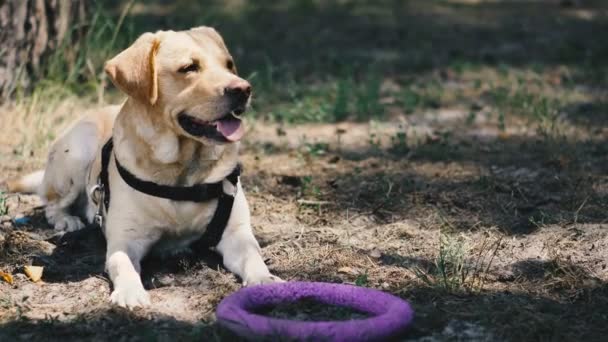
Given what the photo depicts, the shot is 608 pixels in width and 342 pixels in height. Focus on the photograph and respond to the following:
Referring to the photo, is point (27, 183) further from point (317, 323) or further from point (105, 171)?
point (317, 323)

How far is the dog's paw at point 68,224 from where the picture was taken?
513cm

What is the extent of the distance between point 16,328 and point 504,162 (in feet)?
11.8

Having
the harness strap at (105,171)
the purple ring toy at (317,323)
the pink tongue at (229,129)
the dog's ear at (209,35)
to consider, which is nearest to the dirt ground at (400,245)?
the purple ring toy at (317,323)

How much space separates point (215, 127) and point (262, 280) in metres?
0.77

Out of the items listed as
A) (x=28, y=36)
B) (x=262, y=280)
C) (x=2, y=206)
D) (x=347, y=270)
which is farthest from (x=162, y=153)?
(x=28, y=36)

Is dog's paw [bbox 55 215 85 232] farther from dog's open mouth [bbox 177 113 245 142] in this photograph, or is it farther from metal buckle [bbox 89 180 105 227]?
dog's open mouth [bbox 177 113 245 142]

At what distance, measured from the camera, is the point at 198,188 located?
14.5 feet

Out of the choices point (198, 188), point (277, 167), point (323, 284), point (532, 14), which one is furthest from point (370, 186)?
point (532, 14)

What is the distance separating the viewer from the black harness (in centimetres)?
440

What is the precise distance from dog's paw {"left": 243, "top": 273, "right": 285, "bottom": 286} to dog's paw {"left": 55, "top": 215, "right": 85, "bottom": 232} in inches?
56.2

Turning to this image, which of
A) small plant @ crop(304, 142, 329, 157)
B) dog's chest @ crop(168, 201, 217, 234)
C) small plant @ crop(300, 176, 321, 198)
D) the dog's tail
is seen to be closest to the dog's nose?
dog's chest @ crop(168, 201, 217, 234)

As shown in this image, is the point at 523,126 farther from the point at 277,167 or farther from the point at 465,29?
the point at 465,29

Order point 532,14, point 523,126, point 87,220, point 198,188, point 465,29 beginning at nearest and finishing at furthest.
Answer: point 198,188
point 87,220
point 523,126
point 465,29
point 532,14

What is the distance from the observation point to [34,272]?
4340mm
